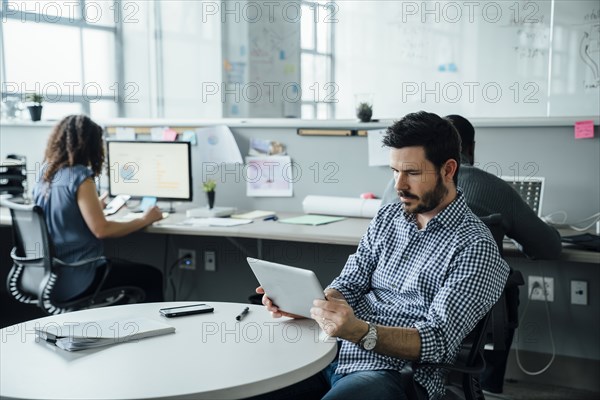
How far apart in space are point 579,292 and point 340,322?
1774mm

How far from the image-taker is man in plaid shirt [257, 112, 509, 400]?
1.71 meters

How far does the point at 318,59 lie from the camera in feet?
19.0

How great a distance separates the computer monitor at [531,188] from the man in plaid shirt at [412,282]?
1112mm

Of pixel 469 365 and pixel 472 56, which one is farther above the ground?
pixel 472 56

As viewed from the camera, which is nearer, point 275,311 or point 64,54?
point 275,311

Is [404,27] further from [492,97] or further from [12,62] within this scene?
[12,62]

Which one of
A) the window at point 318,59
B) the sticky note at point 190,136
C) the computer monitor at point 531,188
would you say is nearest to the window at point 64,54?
the window at point 318,59

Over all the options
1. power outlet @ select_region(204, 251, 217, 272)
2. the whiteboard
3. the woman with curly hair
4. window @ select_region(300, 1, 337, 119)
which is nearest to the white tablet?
the woman with curly hair

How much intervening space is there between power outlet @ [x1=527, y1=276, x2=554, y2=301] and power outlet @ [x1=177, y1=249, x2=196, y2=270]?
5.51 feet

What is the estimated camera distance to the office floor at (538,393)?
3036 mm

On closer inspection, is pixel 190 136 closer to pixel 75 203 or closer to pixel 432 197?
pixel 75 203

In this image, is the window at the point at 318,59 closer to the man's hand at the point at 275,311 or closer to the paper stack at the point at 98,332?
the man's hand at the point at 275,311

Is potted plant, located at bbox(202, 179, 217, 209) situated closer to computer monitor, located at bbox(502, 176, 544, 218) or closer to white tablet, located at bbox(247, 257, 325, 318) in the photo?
computer monitor, located at bbox(502, 176, 544, 218)

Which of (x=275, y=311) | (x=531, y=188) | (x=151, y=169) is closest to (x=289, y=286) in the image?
(x=275, y=311)
